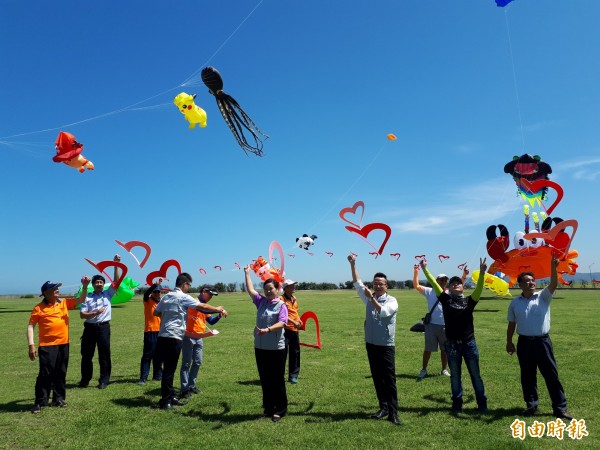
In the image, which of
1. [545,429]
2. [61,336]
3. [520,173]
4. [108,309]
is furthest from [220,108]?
[520,173]

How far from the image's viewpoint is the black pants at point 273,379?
19.4 feet

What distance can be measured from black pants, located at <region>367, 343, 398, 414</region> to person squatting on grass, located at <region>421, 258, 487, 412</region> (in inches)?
38.8

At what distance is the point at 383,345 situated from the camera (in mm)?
5805

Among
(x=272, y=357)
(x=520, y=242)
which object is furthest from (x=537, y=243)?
(x=272, y=357)

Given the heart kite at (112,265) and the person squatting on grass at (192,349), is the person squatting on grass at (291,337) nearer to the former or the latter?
the person squatting on grass at (192,349)

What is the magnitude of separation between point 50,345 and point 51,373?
0.41m

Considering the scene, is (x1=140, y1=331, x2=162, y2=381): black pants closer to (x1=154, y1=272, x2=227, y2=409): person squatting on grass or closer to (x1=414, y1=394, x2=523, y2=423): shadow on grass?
(x1=154, y1=272, x2=227, y2=409): person squatting on grass

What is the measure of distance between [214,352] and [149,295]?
12.4 ft

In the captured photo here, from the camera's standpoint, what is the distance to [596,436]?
16.5 feet

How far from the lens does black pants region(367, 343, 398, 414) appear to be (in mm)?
5699

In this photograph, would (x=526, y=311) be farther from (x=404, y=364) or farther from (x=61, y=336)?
(x=61, y=336)

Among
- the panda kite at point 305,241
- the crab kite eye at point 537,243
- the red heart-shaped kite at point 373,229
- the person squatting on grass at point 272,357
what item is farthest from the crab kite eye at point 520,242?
the person squatting on grass at point 272,357

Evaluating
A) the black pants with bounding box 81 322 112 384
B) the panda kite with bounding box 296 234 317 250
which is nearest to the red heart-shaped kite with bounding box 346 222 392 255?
the black pants with bounding box 81 322 112 384

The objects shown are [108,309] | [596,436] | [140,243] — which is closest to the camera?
[596,436]
